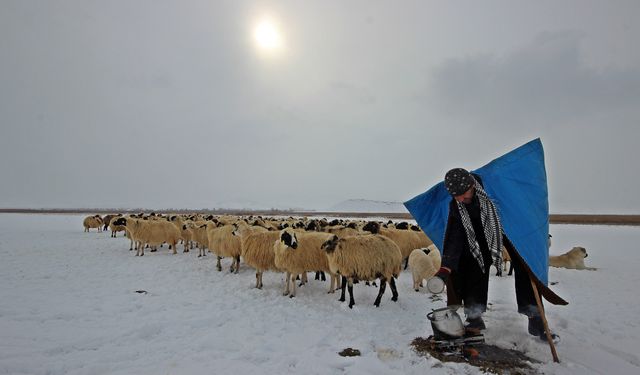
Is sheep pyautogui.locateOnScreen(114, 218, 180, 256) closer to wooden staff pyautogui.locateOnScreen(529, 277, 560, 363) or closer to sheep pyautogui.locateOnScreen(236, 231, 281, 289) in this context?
sheep pyautogui.locateOnScreen(236, 231, 281, 289)

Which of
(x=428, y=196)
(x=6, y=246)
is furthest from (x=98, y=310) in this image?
(x=6, y=246)

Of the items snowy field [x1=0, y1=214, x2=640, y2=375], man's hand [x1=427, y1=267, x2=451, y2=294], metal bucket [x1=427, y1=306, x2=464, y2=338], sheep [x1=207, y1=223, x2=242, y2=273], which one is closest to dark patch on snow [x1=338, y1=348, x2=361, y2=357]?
snowy field [x1=0, y1=214, x2=640, y2=375]

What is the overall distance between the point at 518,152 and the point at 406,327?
330cm

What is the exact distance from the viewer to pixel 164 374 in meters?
3.76

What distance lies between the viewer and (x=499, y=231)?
4.09m

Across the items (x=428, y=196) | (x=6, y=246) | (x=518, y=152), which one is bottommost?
(x=6, y=246)

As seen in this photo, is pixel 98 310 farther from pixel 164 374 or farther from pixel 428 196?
pixel 428 196

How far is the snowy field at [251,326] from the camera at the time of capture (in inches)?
156

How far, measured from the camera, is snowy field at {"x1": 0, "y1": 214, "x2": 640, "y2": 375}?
3959 mm

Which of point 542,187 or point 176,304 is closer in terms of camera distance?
point 542,187

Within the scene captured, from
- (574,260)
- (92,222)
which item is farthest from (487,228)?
(92,222)

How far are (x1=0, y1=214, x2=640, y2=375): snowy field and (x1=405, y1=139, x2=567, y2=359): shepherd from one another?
0.68 meters

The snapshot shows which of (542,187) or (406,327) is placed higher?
(542,187)

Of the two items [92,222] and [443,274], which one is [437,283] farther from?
[92,222]
